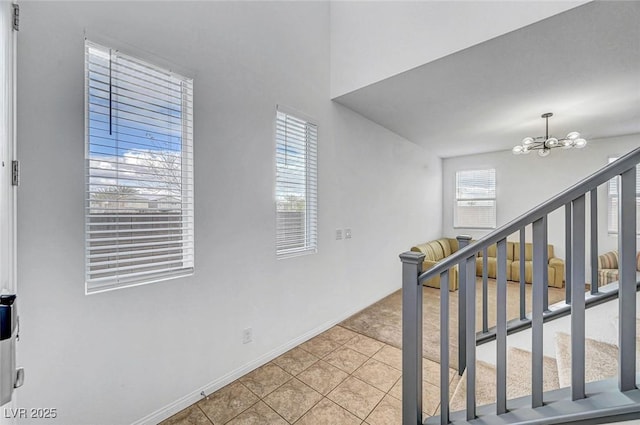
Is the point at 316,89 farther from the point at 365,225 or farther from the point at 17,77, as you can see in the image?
the point at 17,77

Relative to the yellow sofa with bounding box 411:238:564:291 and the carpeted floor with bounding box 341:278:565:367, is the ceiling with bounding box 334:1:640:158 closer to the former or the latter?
the yellow sofa with bounding box 411:238:564:291

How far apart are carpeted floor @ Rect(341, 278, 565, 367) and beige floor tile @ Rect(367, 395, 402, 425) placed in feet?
2.51

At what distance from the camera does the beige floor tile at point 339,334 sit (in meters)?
2.81

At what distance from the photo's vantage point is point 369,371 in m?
2.27

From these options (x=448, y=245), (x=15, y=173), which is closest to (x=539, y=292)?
(x=15, y=173)

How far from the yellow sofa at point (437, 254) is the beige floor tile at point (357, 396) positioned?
247cm

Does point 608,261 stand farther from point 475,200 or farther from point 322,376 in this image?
point 322,376

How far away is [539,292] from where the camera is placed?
3.55 ft

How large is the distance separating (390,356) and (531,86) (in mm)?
3104

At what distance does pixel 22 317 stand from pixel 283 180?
1.86 meters

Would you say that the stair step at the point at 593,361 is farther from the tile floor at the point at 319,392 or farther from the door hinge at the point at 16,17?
the door hinge at the point at 16,17

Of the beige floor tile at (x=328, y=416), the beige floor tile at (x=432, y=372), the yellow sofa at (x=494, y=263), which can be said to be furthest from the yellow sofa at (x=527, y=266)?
the beige floor tile at (x=328, y=416)

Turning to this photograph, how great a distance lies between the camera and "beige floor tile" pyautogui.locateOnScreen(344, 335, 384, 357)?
2.59 m

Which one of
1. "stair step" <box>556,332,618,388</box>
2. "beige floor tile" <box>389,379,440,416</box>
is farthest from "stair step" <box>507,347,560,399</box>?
"beige floor tile" <box>389,379,440,416</box>
